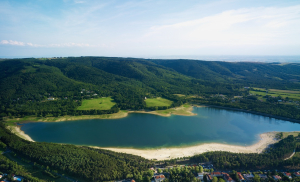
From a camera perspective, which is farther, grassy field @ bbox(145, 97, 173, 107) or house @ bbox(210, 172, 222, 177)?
grassy field @ bbox(145, 97, 173, 107)

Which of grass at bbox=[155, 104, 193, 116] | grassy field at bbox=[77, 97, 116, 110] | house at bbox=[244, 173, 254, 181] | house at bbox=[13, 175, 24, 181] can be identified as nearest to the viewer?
house at bbox=[13, 175, 24, 181]

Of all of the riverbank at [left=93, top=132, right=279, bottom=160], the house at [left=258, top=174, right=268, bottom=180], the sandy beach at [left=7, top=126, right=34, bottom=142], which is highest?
the sandy beach at [left=7, top=126, right=34, bottom=142]

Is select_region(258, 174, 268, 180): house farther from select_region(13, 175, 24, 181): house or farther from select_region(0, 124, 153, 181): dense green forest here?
select_region(13, 175, 24, 181): house

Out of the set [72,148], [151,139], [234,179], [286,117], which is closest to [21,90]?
[72,148]

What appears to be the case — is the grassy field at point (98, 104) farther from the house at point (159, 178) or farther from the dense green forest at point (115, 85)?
the house at point (159, 178)

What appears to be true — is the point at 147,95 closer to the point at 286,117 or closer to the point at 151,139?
the point at 151,139

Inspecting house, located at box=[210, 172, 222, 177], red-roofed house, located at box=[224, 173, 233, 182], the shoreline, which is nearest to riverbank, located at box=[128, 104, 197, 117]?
the shoreline
